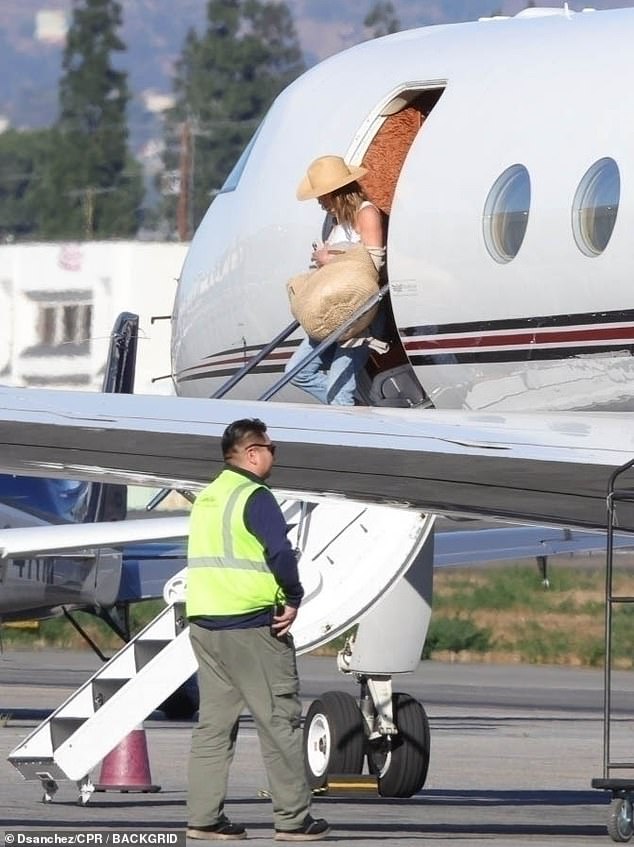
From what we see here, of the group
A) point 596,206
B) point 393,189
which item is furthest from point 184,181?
point 596,206

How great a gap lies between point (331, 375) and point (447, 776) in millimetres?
4452

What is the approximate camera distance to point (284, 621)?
457 inches

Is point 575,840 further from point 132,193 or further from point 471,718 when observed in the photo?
point 132,193

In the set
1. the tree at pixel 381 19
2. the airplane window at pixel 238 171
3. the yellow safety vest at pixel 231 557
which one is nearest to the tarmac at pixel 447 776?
the yellow safety vest at pixel 231 557

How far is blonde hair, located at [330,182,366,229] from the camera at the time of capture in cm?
1423

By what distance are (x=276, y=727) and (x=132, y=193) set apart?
86839 millimetres

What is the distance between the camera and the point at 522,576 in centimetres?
3916

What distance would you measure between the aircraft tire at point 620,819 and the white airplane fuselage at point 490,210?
2.31 m

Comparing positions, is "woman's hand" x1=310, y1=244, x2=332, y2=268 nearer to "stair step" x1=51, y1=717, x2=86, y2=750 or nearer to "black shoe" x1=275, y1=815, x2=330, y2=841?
"stair step" x1=51, y1=717, x2=86, y2=750

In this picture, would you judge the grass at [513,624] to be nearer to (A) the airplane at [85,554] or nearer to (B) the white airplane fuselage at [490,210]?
(A) the airplane at [85,554]

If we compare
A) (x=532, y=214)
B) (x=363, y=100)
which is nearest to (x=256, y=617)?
(x=532, y=214)

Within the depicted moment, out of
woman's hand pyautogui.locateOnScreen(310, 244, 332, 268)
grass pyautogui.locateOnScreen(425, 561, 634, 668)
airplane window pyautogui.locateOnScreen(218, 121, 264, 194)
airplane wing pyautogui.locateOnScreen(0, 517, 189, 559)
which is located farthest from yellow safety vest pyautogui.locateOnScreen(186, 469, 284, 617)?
grass pyautogui.locateOnScreen(425, 561, 634, 668)

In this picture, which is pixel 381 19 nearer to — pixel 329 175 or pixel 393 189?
pixel 393 189

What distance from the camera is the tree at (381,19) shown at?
123625mm
